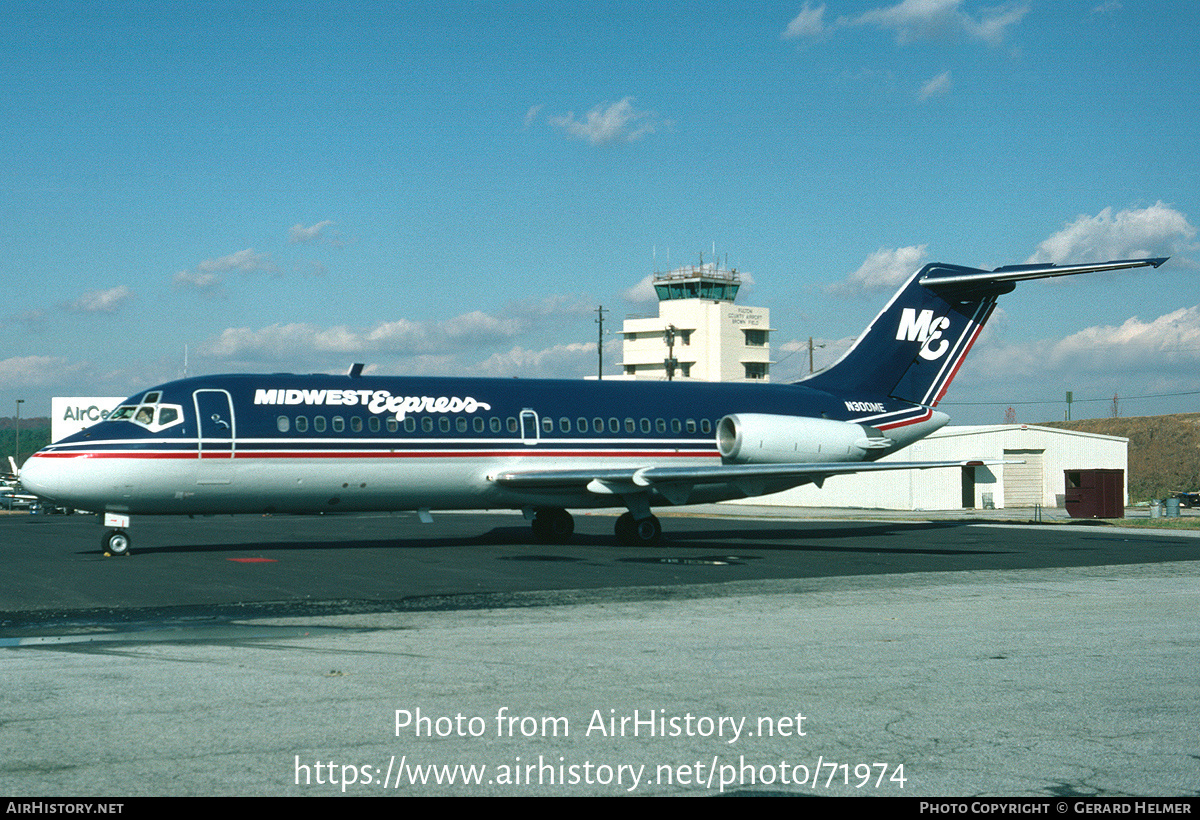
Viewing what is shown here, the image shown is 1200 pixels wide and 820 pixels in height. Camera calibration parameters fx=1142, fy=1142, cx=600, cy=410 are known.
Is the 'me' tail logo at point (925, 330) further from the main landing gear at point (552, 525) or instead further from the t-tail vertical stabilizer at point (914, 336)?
the main landing gear at point (552, 525)

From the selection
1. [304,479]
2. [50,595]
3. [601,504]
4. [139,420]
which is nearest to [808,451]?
[601,504]

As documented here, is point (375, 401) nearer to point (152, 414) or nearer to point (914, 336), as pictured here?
point (152, 414)

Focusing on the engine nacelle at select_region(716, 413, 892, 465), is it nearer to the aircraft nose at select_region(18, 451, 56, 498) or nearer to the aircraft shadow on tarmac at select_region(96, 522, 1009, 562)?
the aircraft shadow on tarmac at select_region(96, 522, 1009, 562)

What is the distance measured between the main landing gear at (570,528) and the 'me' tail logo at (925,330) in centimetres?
997

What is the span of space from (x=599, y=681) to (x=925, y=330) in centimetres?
2593

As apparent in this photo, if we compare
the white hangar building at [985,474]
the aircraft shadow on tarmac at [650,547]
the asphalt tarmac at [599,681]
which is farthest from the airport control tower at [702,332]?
the asphalt tarmac at [599,681]

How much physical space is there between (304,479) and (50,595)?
8.67 m

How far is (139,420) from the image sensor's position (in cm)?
2423

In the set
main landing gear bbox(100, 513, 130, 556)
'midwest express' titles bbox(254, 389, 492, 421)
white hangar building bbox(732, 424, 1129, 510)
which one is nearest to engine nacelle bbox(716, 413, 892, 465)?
'midwest express' titles bbox(254, 389, 492, 421)

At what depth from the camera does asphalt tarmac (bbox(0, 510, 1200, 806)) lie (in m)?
6.71

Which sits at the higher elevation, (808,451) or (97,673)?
(808,451)

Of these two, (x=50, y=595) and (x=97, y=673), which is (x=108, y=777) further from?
(x=50, y=595)

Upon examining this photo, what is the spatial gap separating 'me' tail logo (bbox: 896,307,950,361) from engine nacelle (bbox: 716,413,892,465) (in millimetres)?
3851

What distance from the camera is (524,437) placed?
27.8 m
